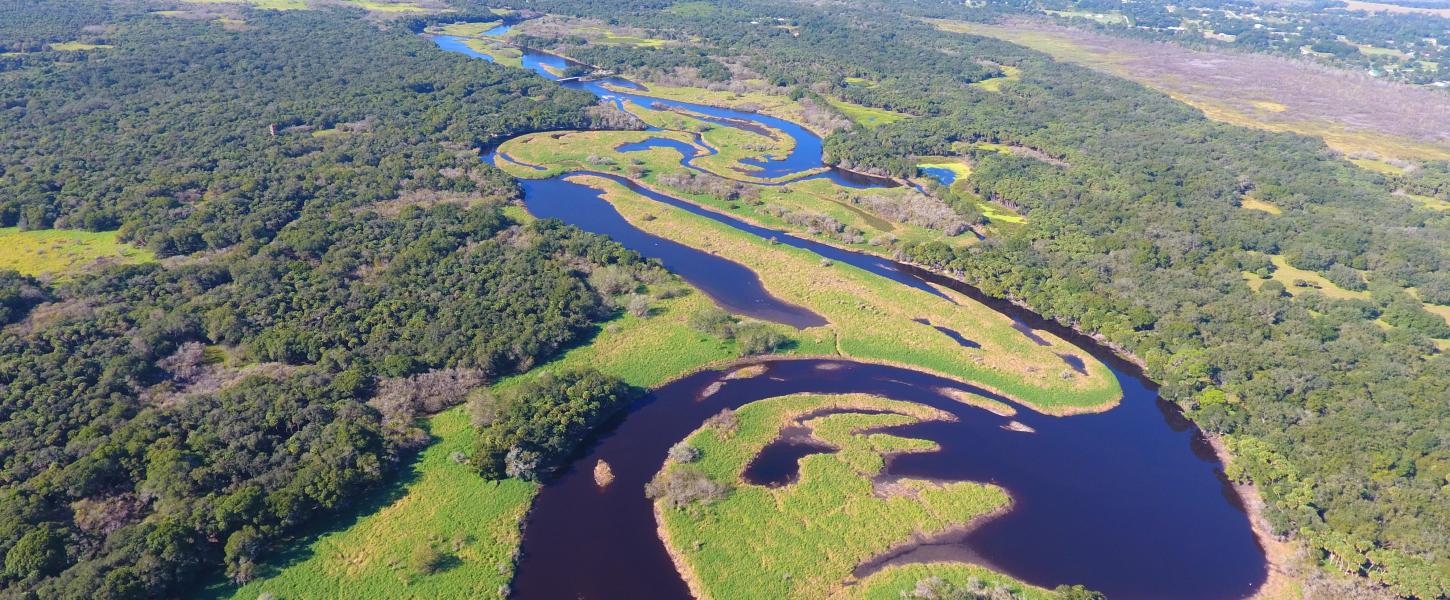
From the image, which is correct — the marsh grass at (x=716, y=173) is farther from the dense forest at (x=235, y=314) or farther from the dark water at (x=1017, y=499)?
the dark water at (x=1017, y=499)

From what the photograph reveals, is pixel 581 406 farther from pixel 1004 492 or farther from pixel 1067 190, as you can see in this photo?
pixel 1067 190

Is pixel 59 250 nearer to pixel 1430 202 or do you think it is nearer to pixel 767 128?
pixel 767 128

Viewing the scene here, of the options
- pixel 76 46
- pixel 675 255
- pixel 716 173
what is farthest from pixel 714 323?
pixel 76 46

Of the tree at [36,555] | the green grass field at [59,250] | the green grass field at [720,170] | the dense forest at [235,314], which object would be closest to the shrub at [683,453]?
the dense forest at [235,314]

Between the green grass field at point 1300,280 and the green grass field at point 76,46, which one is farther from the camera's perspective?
the green grass field at point 76,46

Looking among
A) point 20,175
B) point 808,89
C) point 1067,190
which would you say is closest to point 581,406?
point 1067,190
